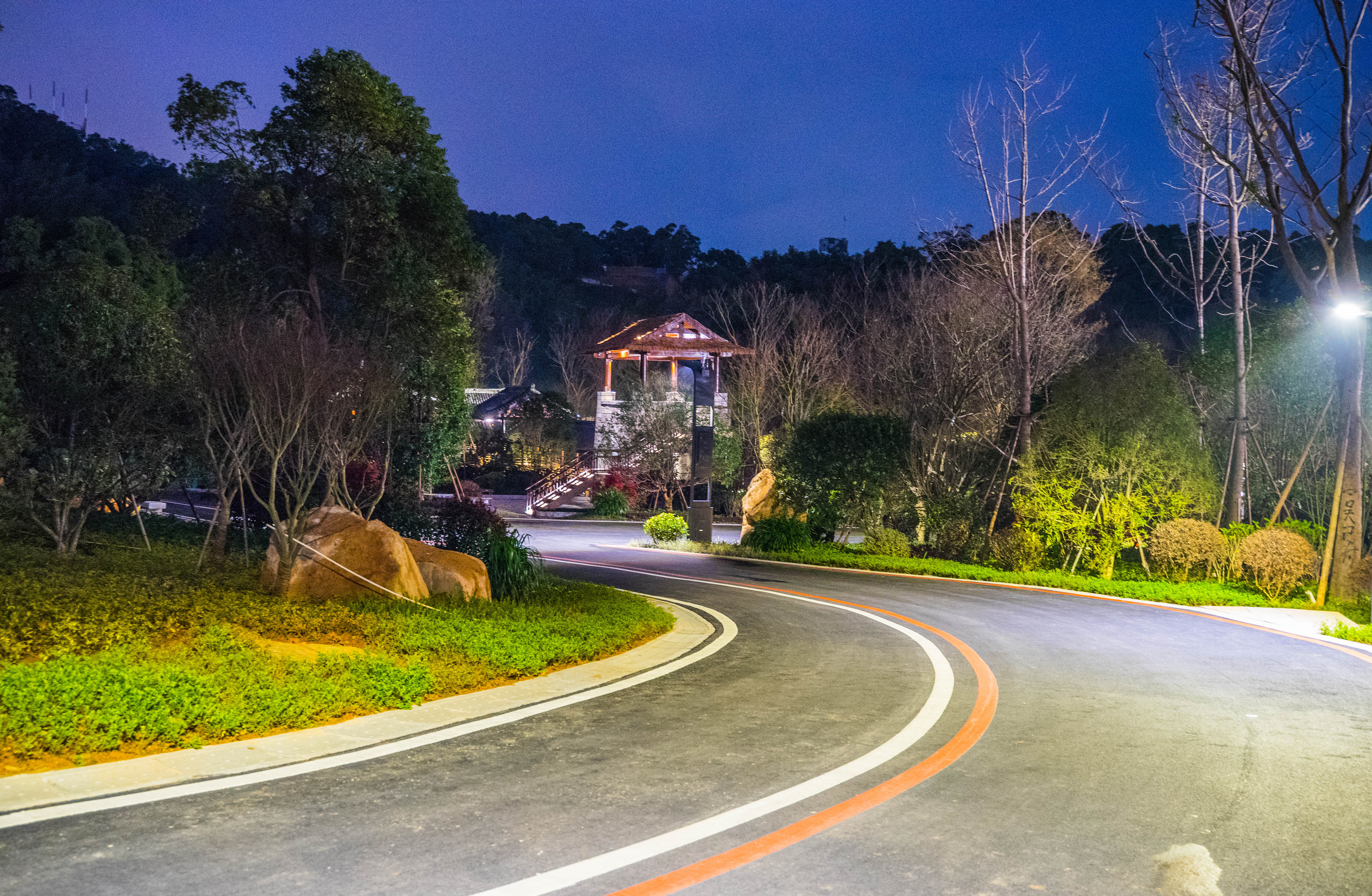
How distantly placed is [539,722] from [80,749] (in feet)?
9.45

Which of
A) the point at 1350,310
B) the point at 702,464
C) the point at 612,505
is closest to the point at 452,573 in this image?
the point at 1350,310

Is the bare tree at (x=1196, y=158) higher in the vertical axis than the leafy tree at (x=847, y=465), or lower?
higher

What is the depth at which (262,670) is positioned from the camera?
748 centimetres

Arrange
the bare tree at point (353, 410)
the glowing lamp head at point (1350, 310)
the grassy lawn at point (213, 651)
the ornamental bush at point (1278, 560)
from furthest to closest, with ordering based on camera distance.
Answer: the ornamental bush at point (1278, 560)
the bare tree at point (353, 410)
the glowing lamp head at point (1350, 310)
the grassy lawn at point (213, 651)

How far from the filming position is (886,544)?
880 inches

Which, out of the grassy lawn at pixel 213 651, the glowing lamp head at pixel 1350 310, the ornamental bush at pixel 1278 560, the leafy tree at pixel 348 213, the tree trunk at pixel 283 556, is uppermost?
the leafy tree at pixel 348 213

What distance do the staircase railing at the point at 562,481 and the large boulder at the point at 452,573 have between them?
26633 millimetres

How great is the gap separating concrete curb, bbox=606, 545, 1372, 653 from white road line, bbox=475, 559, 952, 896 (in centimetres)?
653

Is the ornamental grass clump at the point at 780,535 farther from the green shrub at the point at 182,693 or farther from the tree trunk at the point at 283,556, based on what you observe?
the green shrub at the point at 182,693

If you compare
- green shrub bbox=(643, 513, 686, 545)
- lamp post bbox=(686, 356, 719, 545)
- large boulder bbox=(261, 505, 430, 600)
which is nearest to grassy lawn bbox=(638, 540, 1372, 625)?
lamp post bbox=(686, 356, 719, 545)

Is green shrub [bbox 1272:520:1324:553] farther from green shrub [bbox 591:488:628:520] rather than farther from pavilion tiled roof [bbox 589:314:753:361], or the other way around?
pavilion tiled roof [bbox 589:314:753:361]

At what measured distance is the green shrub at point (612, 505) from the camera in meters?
37.8

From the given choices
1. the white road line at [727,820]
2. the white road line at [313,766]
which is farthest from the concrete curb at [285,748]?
the white road line at [727,820]

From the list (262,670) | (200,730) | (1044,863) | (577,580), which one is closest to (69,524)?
(577,580)
